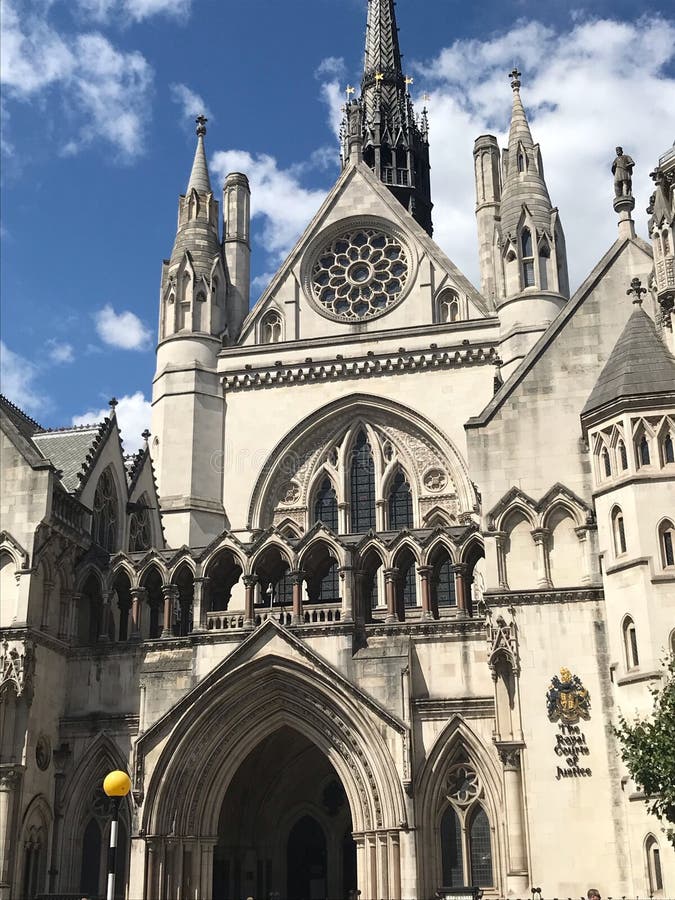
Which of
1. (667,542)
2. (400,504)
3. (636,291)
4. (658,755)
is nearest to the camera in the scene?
(658,755)

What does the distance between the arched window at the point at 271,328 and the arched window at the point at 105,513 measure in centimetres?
737

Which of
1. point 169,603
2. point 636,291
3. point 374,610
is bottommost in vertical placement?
point 169,603

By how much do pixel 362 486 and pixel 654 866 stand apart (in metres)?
15.0

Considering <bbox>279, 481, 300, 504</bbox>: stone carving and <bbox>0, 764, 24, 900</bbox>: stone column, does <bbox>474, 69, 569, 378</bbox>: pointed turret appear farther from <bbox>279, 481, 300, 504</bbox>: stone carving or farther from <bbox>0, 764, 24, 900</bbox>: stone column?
<bbox>0, 764, 24, 900</bbox>: stone column

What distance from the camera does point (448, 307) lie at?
34.8m

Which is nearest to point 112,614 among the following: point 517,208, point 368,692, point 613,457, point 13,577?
point 13,577

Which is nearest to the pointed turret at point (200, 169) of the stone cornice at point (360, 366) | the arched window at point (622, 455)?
the stone cornice at point (360, 366)

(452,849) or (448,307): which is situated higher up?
(448,307)

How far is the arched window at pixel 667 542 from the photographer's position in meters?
22.3

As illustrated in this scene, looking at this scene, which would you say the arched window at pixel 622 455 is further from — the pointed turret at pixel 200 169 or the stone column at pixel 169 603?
the pointed turret at pixel 200 169

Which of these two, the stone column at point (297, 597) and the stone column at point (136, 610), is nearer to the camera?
the stone column at point (297, 597)

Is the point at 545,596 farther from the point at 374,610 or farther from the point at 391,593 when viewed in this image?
the point at 374,610

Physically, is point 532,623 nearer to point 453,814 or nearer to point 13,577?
point 453,814

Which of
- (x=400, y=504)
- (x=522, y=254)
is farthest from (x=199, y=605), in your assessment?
(x=522, y=254)
